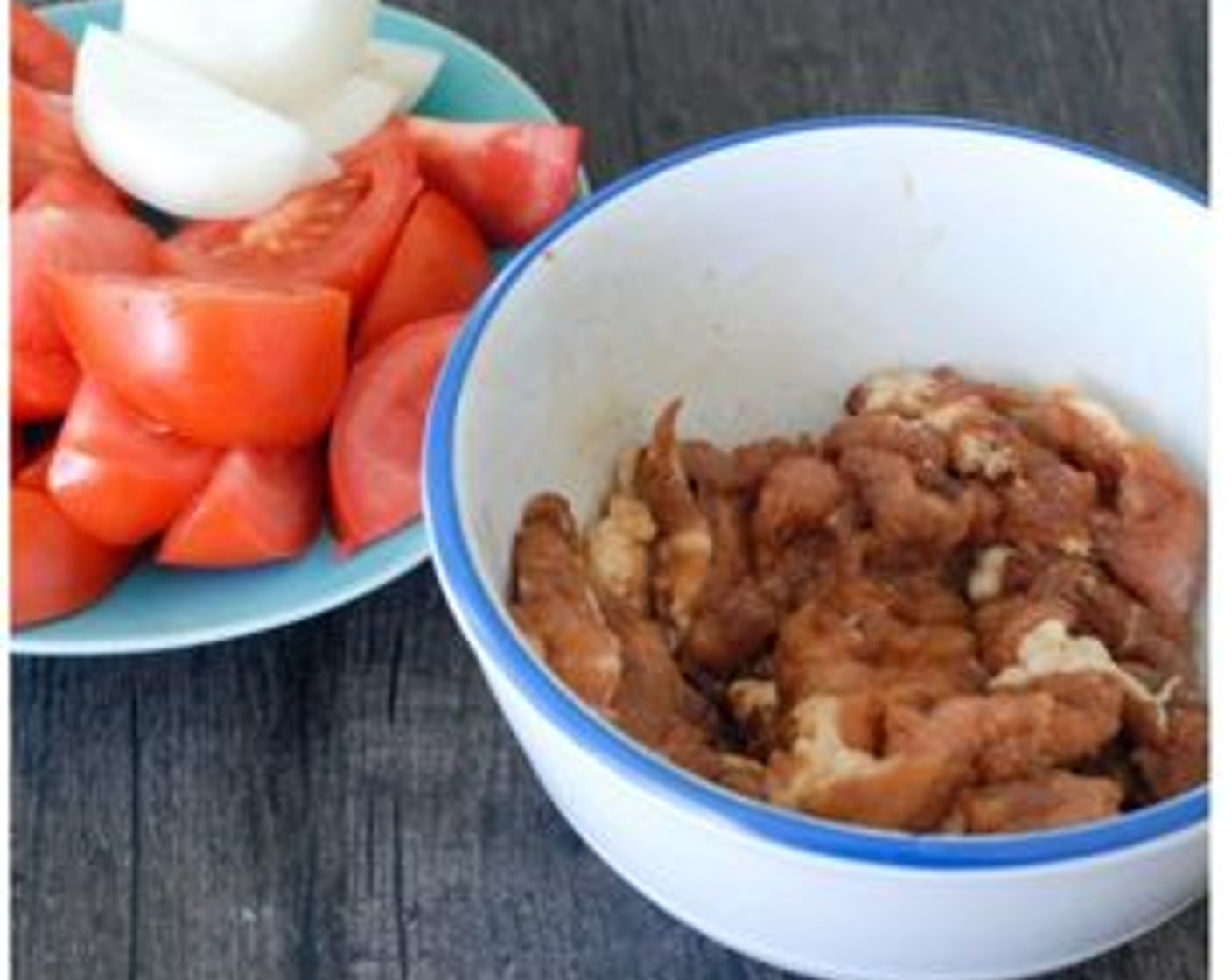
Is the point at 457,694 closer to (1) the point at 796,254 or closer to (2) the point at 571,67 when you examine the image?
(1) the point at 796,254

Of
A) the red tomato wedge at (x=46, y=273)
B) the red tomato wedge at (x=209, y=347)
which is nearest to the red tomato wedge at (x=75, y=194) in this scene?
Result: the red tomato wedge at (x=46, y=273)

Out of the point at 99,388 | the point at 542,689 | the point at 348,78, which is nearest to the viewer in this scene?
the point at 542,689

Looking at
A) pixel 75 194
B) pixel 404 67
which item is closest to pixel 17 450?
pixel 75 194

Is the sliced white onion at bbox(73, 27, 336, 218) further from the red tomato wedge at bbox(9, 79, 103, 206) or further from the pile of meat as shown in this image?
the pile of meat

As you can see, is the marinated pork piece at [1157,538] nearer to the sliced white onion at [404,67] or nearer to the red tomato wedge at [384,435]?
the red tomato wedge at [384,435]

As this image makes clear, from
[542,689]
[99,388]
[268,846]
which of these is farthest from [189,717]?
[542,689]

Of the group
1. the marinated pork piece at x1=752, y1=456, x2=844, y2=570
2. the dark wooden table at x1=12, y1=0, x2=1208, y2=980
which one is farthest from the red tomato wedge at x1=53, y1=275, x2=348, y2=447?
the marinated pork piece at x1=752, y1=456, x2=844, y2=570
